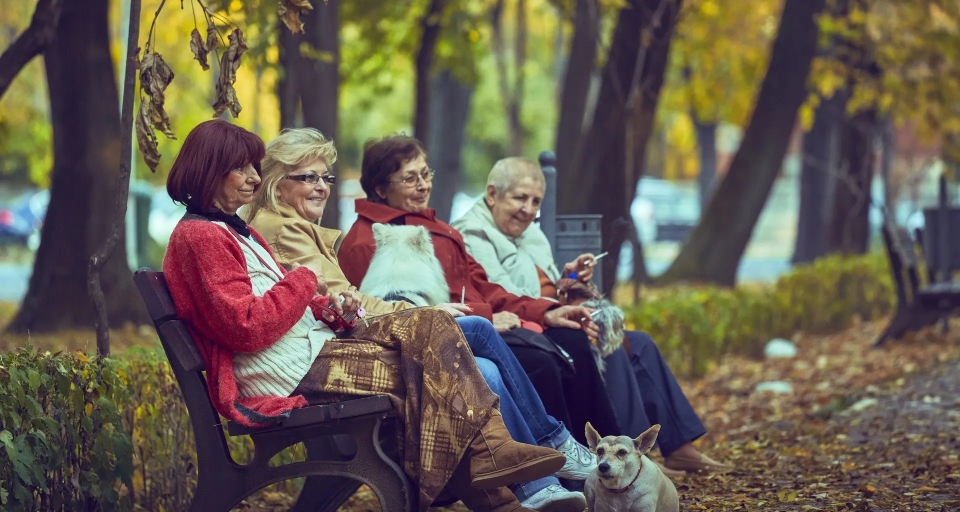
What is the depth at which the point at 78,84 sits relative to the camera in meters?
10.1

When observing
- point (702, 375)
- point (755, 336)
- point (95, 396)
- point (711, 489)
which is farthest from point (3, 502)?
point (755, 336)

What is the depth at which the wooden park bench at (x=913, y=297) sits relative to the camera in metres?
11.0

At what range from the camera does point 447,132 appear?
1781 cm

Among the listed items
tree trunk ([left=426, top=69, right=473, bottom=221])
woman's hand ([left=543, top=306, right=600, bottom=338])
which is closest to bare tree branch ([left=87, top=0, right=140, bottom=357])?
woman's hand ([left=543, top=306, right=600, bottom=338])

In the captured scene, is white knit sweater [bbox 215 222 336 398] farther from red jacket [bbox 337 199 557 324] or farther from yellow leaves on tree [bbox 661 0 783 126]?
yellow leaves on tree [bbox 661 0 783 126]

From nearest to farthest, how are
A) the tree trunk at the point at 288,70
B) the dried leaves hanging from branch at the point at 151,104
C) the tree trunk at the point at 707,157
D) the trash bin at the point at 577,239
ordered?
the dried leaves hanging from branch at the point at 151,104
the trash bin at the point at 577,239
the tree trunk at the point at 288,70
the tree trunk at the point at 707,157

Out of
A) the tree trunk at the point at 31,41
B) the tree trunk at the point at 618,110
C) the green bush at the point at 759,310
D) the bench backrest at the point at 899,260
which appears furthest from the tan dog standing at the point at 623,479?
the bench backrest at the point at 899,260

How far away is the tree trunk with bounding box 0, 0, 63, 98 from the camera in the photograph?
22.2 feet

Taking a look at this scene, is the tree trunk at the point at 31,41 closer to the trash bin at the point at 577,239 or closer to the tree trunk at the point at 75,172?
the trash bin at the point at 577,239

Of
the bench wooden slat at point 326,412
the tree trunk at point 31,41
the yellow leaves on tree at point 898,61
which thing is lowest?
the bench wooden slat at point 326,412

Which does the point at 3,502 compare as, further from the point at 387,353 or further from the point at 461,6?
the point at 461,6

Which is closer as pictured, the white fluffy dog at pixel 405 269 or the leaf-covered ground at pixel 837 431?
the white fluffy dog at pixel 405 269

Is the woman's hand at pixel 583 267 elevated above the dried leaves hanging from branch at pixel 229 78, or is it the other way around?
the dried leaves hanging from branch at pixel 229 78

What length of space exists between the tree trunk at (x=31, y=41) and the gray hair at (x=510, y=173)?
92.6 inches
